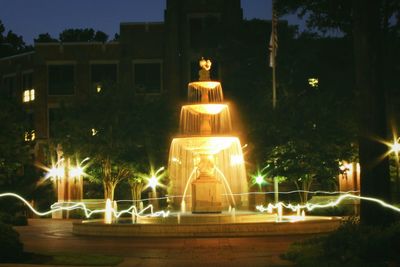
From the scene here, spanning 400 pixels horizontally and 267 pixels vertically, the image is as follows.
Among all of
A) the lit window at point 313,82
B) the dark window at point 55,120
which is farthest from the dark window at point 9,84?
the lit window at point 313,82

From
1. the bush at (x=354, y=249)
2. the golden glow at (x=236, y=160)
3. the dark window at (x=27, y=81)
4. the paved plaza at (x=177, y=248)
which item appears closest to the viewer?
the bush at (x=354, y=249)

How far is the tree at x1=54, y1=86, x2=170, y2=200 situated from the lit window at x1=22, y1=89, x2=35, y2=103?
51.5 ft

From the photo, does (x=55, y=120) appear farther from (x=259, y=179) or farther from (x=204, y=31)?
(x=204, y=31)

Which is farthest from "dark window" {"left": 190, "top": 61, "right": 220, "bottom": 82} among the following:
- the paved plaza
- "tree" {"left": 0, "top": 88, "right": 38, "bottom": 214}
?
the paved plaza

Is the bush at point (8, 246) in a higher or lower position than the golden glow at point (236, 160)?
lower

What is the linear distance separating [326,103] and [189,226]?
65.8 ft

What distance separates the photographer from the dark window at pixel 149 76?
59.6 m

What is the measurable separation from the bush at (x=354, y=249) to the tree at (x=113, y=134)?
2749cm

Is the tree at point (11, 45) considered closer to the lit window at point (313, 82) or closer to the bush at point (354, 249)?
the lit window at point (313, 82)

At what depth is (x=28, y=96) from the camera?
6234 cm

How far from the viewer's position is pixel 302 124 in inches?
1652

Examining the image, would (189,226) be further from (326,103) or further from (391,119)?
(391,119)

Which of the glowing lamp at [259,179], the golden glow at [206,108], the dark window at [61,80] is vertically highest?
the dark window at [61,80]

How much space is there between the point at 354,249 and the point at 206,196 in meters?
16.2
